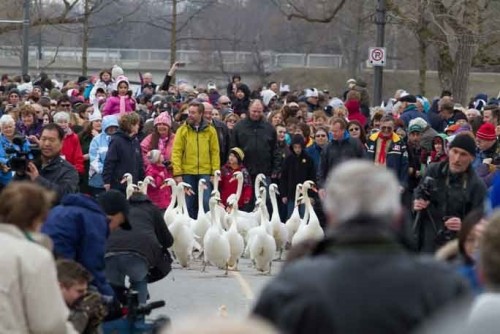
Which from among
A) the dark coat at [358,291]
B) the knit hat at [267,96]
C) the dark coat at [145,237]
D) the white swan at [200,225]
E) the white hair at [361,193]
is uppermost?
the white hair at [361,193]

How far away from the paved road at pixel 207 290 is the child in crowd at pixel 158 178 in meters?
1.35

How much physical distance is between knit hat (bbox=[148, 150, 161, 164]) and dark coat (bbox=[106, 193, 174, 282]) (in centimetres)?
769

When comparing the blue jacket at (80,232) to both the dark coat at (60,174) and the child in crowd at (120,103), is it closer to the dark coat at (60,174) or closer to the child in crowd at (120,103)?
the dark coat at (60,174)

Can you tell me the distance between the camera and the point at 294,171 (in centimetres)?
2044

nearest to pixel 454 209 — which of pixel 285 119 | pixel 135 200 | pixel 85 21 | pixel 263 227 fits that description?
pixel 135 200

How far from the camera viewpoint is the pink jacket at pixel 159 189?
19.1 m

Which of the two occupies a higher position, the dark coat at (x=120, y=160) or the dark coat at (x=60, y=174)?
the dark coat at (x=60, y=174)

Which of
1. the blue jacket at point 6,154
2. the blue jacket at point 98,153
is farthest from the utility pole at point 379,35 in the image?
the blue jacket at point 6,154

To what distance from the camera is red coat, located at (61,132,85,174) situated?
17.2 meters

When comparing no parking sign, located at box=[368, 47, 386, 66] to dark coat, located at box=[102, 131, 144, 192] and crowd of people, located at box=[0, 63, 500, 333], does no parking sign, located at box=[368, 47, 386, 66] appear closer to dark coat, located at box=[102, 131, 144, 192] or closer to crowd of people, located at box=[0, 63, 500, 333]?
crowd of people, located at box=[0, 63, 500, 333]

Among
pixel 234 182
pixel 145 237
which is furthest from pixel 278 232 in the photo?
pixel 145 237

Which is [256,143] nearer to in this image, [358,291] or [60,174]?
[60,174]

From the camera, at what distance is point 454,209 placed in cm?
1120

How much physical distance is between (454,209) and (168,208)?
7.38 metres
